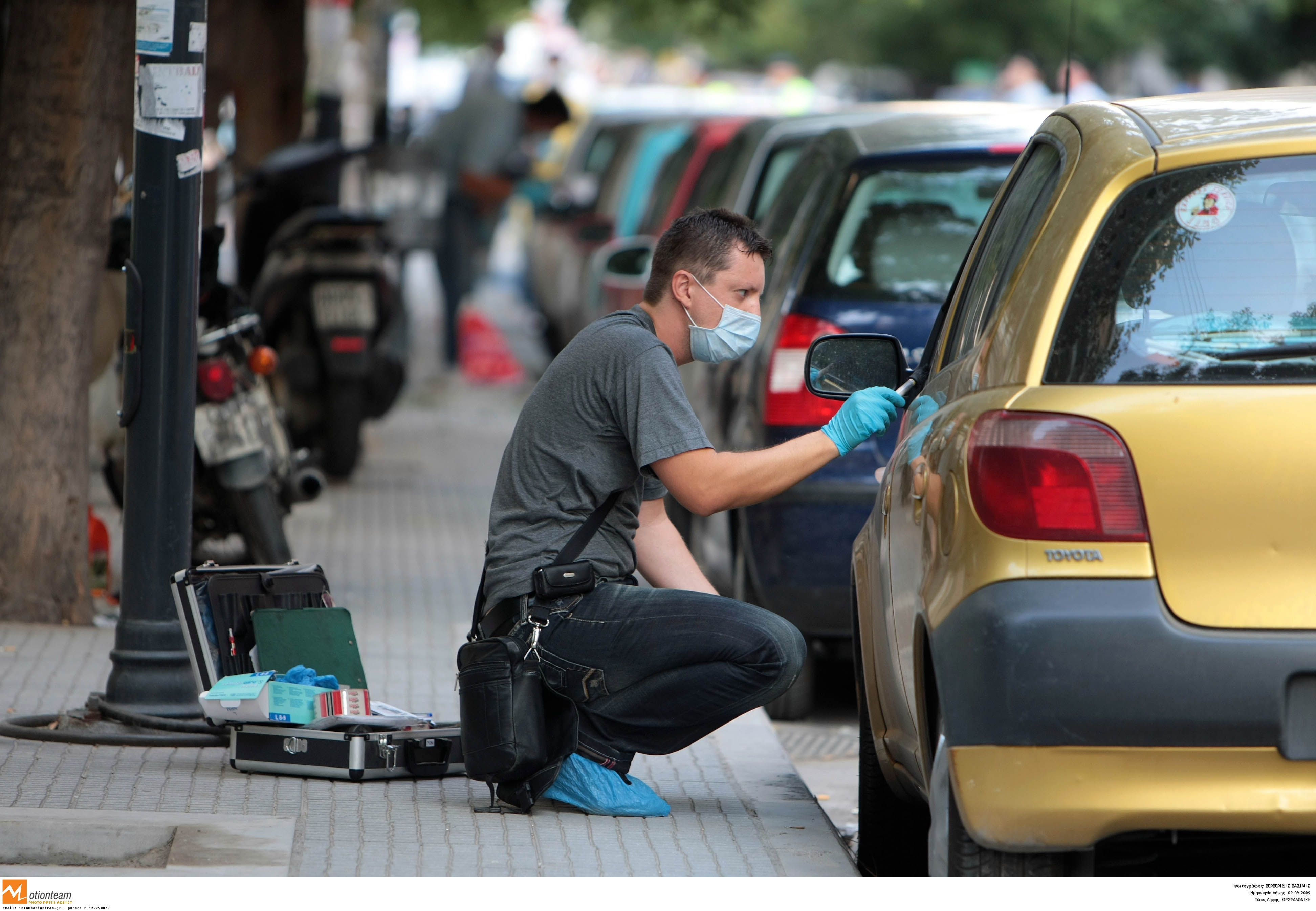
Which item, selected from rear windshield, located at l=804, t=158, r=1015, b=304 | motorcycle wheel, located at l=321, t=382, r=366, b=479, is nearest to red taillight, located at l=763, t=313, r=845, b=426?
rear windshield, located at l=804, t=158, r=1015, b=304

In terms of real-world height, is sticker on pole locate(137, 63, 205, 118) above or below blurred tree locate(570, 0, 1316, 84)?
above

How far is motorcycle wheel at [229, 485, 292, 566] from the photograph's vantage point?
7.48 metres

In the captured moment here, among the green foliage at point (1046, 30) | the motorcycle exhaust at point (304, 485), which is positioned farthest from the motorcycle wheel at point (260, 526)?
the green foliage at point (1046, 30)

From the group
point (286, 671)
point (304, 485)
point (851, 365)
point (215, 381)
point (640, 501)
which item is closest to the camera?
point (851, 365)

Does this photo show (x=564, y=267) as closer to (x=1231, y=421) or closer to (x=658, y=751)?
(x=658, y=751)

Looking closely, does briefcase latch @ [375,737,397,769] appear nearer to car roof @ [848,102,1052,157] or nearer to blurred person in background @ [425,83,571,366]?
car roof @ [848,102,1052,157]

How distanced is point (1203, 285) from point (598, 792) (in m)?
2.03

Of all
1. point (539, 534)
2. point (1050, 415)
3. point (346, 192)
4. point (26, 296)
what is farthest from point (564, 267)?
point (1050, 415)

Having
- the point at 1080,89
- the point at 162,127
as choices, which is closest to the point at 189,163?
the point at 162,127

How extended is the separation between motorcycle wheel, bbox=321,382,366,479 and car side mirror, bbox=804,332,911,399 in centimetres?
635

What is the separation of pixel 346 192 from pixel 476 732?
17990 mm

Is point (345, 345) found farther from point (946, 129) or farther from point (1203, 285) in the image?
point (1203, 285)

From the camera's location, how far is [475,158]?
666 inches

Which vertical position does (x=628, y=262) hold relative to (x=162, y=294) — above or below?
below
